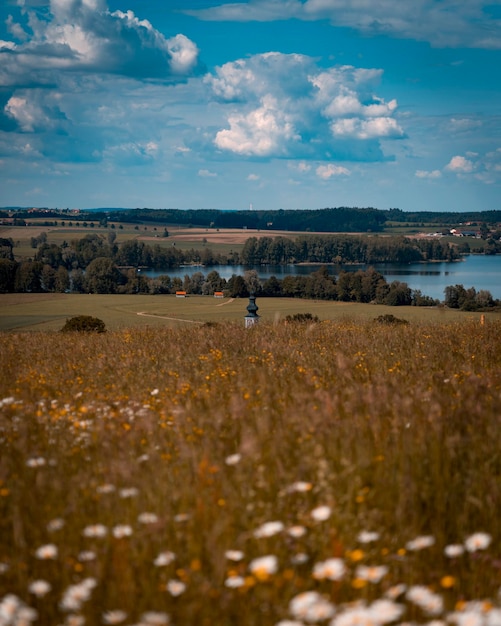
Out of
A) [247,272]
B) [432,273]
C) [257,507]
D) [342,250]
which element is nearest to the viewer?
[257,507]

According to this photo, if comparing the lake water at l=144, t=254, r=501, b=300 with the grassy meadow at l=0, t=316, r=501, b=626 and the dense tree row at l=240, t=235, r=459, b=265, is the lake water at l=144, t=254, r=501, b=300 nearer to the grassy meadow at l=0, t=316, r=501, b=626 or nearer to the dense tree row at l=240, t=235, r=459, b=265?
the dense tree row at l=240, t=235, r=459, b=265

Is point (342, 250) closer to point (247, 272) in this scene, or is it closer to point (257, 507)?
point (247, 272)

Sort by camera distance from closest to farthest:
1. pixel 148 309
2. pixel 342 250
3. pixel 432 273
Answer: pixel 148 309 < pixel 432 273 < pixel 342 250

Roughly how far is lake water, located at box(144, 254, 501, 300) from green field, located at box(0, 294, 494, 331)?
2655 centimetres

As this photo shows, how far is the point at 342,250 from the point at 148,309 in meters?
118

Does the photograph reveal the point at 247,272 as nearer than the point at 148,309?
No

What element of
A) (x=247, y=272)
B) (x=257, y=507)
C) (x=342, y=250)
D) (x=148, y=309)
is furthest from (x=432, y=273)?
(x=257, y=507)

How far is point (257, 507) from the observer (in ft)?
12.5

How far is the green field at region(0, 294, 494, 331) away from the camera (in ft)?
197

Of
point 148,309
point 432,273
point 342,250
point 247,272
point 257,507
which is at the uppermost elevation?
point 342,250

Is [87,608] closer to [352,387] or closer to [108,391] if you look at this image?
[352,387]

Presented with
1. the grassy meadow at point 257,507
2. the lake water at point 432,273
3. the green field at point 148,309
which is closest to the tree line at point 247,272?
the green field at point 148,309

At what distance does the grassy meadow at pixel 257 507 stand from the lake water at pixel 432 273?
87616 millimetres

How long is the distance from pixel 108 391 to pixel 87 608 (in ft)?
15.3
